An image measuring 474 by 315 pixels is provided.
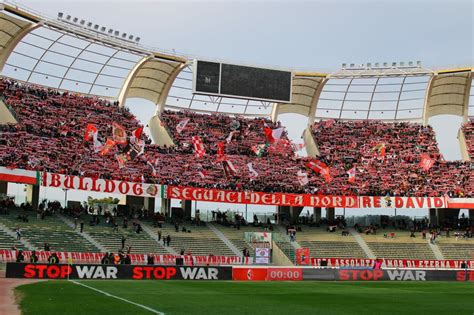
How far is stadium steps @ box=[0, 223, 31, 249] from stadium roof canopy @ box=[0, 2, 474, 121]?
18226 millimetres

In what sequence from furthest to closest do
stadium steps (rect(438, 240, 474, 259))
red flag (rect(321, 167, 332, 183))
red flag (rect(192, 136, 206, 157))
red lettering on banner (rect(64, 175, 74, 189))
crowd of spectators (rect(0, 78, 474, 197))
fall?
red flag (rect(321, 167, 332, 183)) < red flag (rect(192, 136, 206, 157)) < stadium steps (rect(438, 240, 474, 259)) < crowd of spectators (rect(0, 78, 474, 197)) < red lettering on banner (rect(64, 175, 74, 189))

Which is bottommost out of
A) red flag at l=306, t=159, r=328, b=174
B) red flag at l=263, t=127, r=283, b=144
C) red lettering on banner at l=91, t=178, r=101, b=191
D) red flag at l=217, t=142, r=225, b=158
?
red lettering on banner at l=91, t=178, r=101, b=191

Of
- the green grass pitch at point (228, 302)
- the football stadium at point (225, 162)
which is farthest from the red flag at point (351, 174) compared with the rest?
the green grass pitch at point (228, 302)

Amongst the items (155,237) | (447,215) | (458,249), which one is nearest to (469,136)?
(447,215)

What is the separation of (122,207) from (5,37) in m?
19.5

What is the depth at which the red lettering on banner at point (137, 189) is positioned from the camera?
6312cm

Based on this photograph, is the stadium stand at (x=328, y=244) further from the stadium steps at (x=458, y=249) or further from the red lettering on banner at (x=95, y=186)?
the red lettering on banner at (x=95, y=186)

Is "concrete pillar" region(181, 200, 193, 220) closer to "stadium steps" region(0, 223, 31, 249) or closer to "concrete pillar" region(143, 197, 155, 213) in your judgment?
"concrete pillar" region(143, 197, 155, 213)

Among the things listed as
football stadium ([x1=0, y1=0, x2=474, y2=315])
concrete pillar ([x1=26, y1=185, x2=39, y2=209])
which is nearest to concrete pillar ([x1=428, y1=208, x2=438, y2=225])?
football stadium ([x1=0, y1=0, x2=474, y2=315])

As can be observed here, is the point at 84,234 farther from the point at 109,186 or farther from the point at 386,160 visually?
the point at 386,160

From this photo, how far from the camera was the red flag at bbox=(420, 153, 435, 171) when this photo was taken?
243 ft

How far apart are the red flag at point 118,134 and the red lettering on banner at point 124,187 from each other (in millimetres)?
6509

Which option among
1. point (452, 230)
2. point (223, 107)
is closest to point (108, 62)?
point (223, 107)

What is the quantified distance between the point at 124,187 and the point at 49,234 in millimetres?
9346
